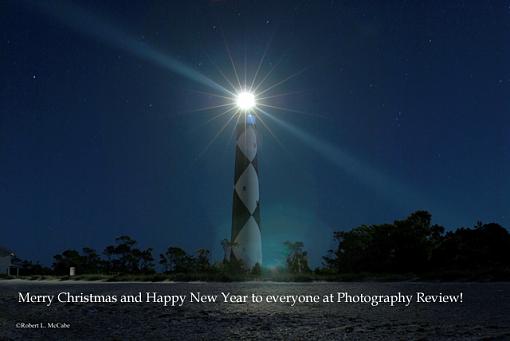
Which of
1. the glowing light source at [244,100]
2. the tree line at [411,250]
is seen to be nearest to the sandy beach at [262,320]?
the tree line at [411,250]

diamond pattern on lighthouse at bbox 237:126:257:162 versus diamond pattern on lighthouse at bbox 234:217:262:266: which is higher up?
diamond pattern on lighthouse at bbox 237:126:257:162

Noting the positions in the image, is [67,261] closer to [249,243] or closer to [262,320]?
[249,243]

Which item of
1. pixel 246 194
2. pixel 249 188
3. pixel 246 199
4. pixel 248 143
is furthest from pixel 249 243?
pixel 248 143

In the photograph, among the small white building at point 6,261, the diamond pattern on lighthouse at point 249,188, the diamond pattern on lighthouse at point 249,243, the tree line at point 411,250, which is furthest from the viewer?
the small white building at point 6,261

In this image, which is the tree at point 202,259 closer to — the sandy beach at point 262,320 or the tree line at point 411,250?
the tree line at point 411,250

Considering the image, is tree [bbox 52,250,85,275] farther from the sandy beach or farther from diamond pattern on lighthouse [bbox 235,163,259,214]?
the sandy beach

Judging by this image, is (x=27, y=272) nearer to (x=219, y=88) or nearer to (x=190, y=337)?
(x=219, y=88)

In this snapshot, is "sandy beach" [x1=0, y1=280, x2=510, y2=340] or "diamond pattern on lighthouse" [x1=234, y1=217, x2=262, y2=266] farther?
"diamond pattern on lighthouse" [x1=234, y1=217, x2=262, y2=266]

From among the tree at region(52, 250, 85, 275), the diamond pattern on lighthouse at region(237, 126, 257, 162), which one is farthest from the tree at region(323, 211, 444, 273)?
the tree at region(52, 250, 85, 275)
